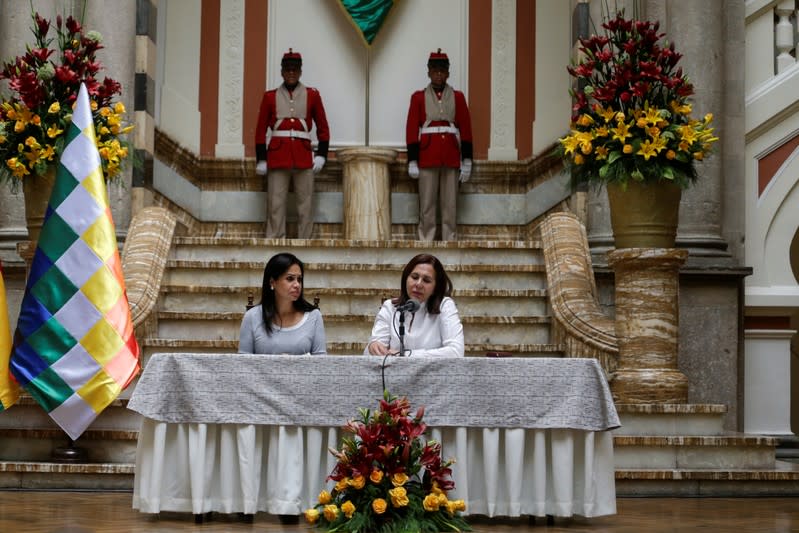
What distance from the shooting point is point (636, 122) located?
7.53 m

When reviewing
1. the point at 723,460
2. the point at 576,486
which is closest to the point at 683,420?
the point at 723,460

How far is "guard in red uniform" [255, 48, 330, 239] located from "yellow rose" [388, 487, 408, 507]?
20.3 ft

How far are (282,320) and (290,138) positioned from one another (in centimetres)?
509

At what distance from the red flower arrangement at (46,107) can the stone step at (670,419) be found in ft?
11.0

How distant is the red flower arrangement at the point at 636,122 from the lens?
753 cm

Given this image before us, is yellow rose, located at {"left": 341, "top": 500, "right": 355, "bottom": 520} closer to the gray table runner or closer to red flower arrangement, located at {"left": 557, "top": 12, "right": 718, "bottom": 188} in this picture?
the gray table runner

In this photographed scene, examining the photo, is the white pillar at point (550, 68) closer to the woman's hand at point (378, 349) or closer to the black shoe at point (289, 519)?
the woman's hand at point (378, 349)

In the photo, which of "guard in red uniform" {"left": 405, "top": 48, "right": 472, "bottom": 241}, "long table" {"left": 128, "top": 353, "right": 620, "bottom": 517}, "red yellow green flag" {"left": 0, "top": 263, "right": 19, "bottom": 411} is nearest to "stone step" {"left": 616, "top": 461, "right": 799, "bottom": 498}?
"long table" {"left": 128, "top": 353, "right": 620, "bottom": 517}

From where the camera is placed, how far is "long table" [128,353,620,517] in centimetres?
563

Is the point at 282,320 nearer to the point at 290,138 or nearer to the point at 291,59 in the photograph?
the point at 290,138

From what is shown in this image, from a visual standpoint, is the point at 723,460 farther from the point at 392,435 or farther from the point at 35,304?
the point at 35,304

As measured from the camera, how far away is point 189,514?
5918mm

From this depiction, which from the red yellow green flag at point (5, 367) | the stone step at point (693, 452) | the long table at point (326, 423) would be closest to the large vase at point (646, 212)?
the stone step at point (693, 452)

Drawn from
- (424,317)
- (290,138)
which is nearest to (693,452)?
(424,317)
